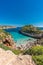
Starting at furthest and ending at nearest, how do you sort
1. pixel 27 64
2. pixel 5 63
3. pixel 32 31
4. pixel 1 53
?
pixel 32 31
pixel 1 53
pixel 27 64
pixel 5 63

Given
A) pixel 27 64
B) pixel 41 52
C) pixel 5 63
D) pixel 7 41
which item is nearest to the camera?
pixel 5 63

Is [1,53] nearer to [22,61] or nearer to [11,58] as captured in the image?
[11,58]

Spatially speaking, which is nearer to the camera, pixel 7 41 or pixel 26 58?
pixel 26 58

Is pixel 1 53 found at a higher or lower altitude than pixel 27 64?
higher

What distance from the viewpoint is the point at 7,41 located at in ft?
132

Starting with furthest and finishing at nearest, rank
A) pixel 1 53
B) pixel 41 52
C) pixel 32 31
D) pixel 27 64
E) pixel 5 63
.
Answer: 1. pixel 32 31
2. pixel 41 52
3. pixel 1 53
4. pixel 27 64
5. pixel 5 63

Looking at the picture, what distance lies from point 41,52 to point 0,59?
4.82 metres

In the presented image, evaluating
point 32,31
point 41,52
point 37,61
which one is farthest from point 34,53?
point 32,31

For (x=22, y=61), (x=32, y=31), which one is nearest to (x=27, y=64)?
(x=22, y=61)

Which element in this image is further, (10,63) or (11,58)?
(11,58)

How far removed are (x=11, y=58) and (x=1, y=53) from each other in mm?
1157

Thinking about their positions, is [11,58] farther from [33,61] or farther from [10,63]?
[33,61]

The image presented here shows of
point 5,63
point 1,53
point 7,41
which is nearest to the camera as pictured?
point 5,63

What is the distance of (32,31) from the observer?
97562 millimetres
